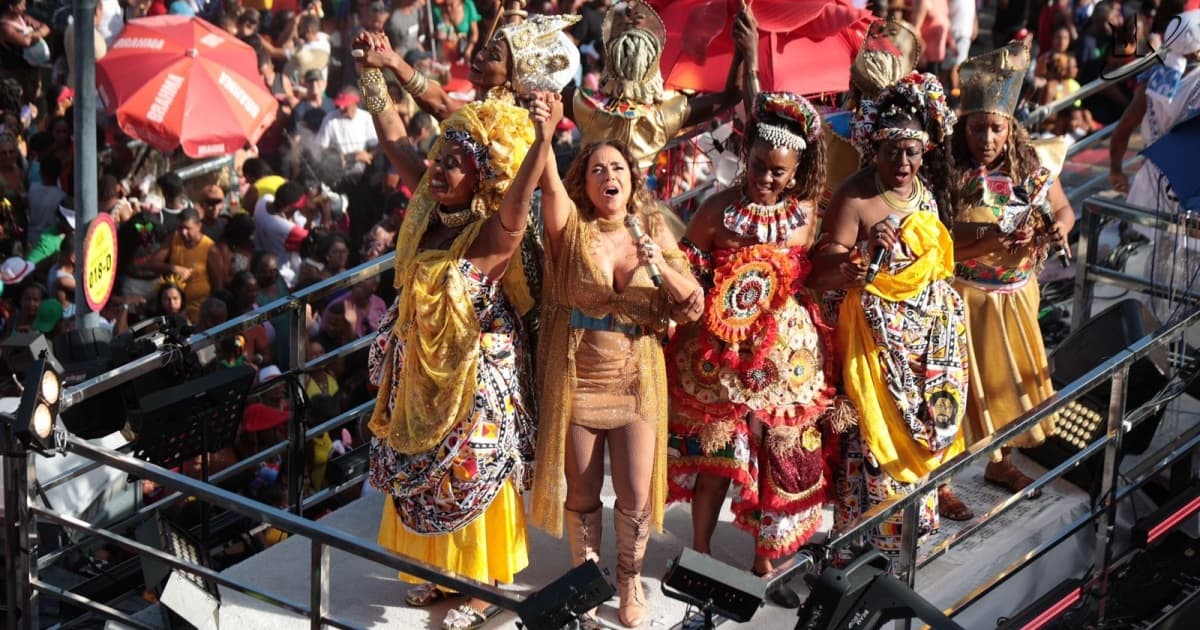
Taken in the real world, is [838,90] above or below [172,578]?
above

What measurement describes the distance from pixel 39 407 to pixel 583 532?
1.90m

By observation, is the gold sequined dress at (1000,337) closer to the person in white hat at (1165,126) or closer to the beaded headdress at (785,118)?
the person in white hat at (1165,126)

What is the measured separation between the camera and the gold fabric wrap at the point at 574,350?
566 centimetres

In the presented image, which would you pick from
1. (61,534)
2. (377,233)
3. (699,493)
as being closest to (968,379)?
(699,493)

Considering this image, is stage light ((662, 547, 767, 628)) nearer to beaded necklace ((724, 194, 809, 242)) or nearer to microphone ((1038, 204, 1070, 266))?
beaded necklace ((724, 194, 809, 242))

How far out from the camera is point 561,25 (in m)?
6.04

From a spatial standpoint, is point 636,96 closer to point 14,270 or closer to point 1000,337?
point 1000,337

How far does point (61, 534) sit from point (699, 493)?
2861mm

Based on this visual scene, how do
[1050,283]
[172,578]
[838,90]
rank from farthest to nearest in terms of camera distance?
[1050,283], [838,90], [172,578]

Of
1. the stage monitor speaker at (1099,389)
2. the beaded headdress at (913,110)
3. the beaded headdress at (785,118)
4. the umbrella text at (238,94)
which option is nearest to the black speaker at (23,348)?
the beaded headdress at (785,118)

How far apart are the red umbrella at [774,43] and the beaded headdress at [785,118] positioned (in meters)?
1.85

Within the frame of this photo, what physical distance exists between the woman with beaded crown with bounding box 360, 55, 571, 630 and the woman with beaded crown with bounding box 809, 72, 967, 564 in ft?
3.88

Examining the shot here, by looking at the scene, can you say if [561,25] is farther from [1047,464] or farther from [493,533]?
[1047,464]

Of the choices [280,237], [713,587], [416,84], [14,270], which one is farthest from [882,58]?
Answer: [14,270]
